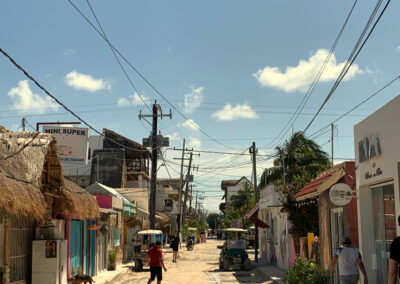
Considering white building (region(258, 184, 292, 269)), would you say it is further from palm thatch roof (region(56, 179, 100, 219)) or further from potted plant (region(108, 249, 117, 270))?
palm thatch roof (region(56, 179, 100, 219))

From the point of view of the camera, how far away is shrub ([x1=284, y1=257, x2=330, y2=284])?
14062mm

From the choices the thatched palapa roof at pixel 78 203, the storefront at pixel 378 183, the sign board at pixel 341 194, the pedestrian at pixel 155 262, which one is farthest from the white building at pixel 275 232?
the sign board at pixel 341 194

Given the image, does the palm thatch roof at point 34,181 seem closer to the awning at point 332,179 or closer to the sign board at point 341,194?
the sign board at point 341,194

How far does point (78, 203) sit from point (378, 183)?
368 inches

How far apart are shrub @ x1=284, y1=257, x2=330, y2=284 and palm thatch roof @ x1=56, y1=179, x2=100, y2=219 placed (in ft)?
22.4

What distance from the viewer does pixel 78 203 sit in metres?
16.7

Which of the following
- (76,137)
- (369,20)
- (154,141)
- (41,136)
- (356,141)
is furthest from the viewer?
(154,141)

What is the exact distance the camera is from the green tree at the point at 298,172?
68.7 feet

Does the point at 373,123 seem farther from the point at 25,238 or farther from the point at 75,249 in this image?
the point at 75,249

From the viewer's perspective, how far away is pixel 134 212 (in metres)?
33.8

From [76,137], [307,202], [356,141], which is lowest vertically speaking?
[307,202]

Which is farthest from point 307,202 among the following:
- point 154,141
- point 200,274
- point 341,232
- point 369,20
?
point 154,141

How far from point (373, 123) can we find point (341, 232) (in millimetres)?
4764

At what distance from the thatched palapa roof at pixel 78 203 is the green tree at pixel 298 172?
7.97 meters
